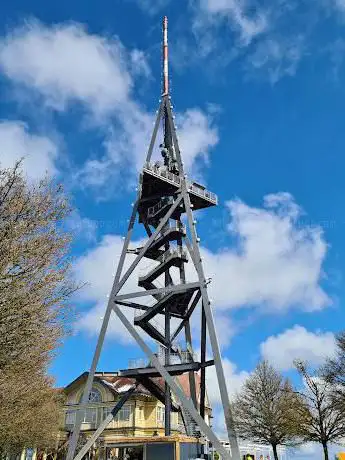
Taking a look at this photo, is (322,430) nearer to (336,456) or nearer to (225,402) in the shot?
(336,456)

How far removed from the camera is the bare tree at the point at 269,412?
3251 centimetres

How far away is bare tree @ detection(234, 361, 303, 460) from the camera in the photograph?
3251 centimetres

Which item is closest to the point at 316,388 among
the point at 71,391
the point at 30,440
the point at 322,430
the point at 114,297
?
the point at 322,430

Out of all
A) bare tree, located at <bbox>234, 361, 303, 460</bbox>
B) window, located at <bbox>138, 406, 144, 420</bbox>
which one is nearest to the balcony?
bare tree, located at <bbox>234, 361, 303, 460</bbox>

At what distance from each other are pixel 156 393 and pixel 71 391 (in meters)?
24.8

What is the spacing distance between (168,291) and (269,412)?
13.6 meters

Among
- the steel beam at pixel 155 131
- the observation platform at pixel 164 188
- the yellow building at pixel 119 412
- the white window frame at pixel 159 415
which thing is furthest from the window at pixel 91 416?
the steel beam at pixel 155 131

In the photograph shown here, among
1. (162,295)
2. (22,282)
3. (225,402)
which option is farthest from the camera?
(162,295)

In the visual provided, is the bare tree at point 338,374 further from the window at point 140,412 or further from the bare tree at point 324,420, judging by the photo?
the window at point 140,412

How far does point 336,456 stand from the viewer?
31.0 metres

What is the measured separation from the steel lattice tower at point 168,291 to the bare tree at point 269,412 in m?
6.21

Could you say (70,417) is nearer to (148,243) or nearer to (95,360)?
(95,360)

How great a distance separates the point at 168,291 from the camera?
27141mm

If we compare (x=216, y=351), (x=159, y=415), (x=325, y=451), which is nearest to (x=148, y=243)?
(x=216, y=351)
